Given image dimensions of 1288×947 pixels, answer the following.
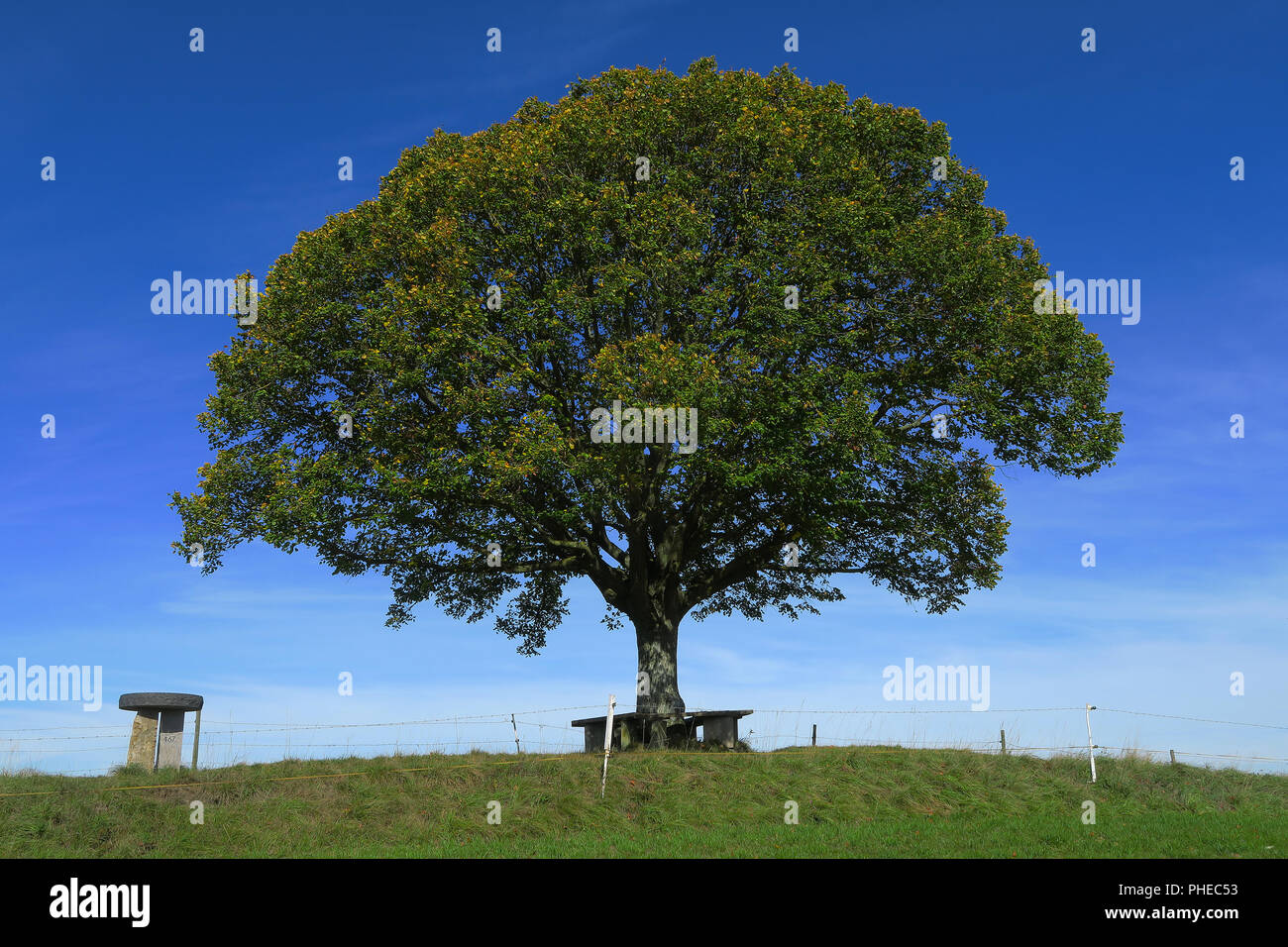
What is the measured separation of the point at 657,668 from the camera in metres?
27.9

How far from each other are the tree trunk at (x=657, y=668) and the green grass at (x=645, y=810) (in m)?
2.61

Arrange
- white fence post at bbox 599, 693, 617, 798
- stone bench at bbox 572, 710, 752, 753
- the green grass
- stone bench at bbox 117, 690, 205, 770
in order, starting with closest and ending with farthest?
the green grass
white fence post at bbox 599, 693, 617, 798
stone bench at bbox 117, 690, 205, 770
stone bench at bbox 572, 710, 752, 753

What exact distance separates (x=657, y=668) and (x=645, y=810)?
23.6 ft

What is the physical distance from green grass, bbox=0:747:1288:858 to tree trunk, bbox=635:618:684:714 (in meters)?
2.61

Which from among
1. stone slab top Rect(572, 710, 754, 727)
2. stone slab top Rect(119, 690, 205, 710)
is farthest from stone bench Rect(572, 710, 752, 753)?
stone slab top Rect(119, 690, 205, 710)

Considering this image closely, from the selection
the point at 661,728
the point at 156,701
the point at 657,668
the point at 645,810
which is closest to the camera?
the point at 645,810

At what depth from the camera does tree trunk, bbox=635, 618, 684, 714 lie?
90.2ft

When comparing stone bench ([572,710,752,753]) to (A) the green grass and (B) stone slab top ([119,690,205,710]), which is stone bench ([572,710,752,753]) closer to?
(A) the green grass

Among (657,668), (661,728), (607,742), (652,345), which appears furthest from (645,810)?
(652,345)

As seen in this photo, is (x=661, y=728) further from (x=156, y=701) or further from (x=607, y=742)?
(x=156, y=701)

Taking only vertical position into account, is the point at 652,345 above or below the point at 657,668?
above
